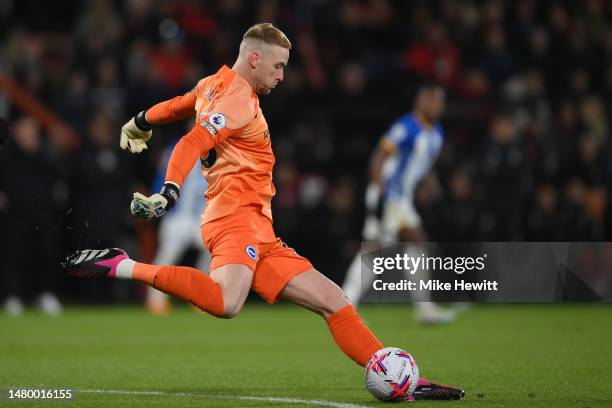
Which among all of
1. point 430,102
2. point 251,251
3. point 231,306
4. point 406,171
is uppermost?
point 430,102

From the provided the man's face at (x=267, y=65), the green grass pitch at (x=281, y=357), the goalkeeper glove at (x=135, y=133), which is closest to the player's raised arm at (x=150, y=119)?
the goalkeeper glove at (x=135, y=133)

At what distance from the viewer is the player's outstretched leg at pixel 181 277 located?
612 cm

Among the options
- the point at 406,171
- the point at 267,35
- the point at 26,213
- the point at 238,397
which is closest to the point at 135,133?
the point at 267,35

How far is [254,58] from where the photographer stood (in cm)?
638

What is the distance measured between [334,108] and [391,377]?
1023 centimetres

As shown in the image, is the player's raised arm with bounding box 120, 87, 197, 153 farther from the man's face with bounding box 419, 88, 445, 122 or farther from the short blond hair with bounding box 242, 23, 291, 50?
the man's face with bounding box 419, 88, 445, 122

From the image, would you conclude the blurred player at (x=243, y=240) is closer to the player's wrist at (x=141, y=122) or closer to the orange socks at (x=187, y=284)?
the orange socks at (x=187, y=284)

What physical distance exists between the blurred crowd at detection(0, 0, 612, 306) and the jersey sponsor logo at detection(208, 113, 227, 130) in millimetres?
8340

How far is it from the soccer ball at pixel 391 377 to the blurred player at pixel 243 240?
156 millimetres

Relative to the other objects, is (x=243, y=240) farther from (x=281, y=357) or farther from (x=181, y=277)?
(x=281, y=357)

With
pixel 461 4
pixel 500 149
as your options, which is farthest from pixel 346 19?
pixel 500 149

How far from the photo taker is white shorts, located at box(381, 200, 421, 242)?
41.0ft

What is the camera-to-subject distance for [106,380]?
24.3 ft

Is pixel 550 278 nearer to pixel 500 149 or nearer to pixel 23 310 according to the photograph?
pixel 500 149
